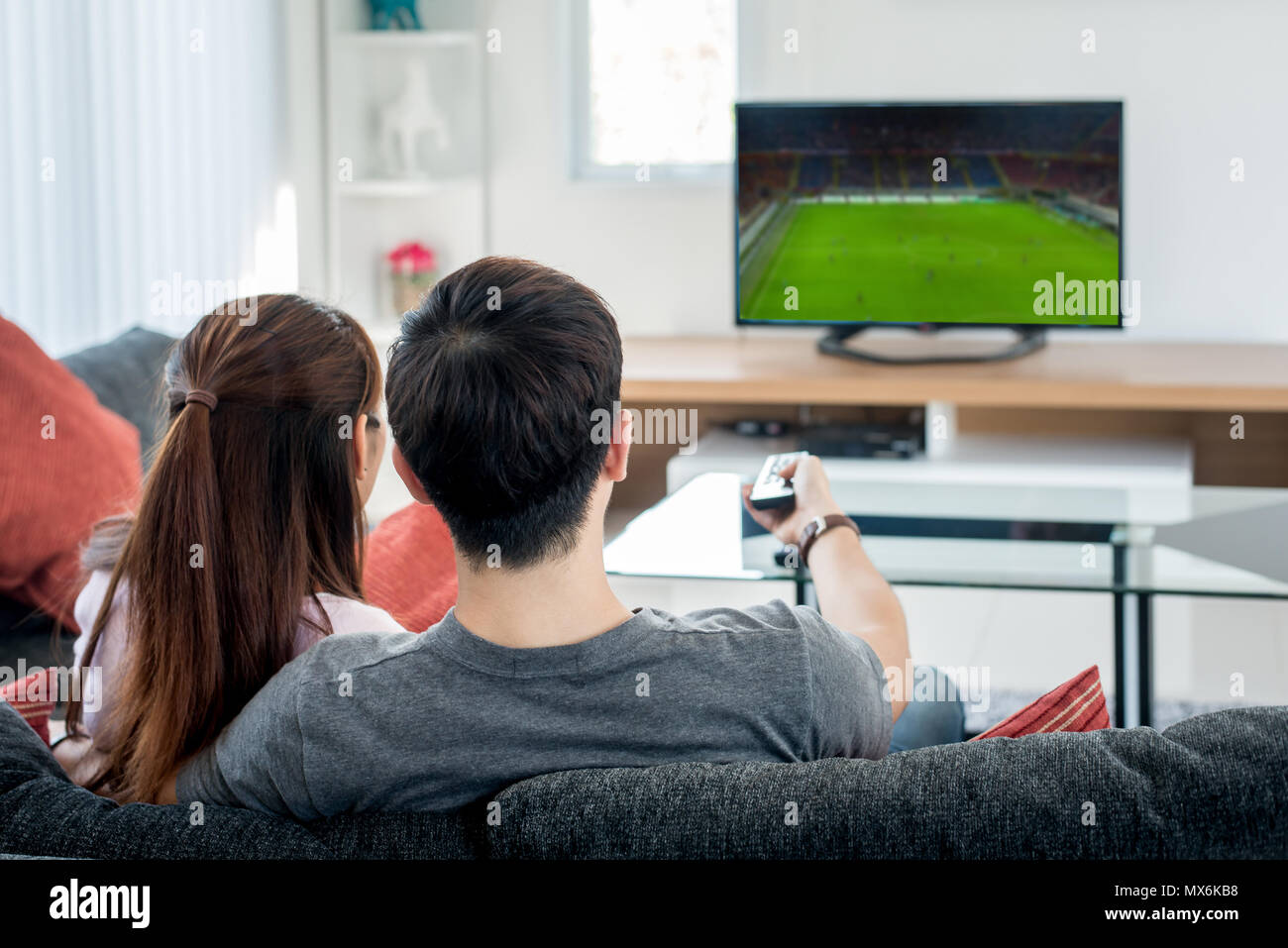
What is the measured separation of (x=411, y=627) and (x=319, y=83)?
2922 millimetres

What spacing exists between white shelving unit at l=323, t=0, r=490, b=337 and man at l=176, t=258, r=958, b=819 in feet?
10.0

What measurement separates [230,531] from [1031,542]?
1359mm

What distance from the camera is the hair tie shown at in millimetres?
1143

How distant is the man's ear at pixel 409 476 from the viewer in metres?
0.99

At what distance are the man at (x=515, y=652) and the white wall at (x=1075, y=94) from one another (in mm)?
3105

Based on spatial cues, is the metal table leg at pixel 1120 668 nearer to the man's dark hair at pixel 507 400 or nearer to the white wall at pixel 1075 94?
the man's dark hair at pixel 507 400

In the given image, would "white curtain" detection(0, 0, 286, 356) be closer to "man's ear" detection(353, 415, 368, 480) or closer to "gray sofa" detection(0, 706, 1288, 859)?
"man's ear" detection(353, 415, 368, 480)

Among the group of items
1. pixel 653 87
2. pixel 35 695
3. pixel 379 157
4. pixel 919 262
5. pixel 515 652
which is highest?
pixel 653 87

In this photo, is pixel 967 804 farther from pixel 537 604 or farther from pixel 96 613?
pixel 96 613

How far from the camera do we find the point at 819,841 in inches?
31.5

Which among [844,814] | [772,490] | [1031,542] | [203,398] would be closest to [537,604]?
[844,814]

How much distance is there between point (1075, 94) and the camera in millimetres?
3781

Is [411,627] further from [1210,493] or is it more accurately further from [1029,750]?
[1210,493]

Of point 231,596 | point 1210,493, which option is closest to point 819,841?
point 231,596
